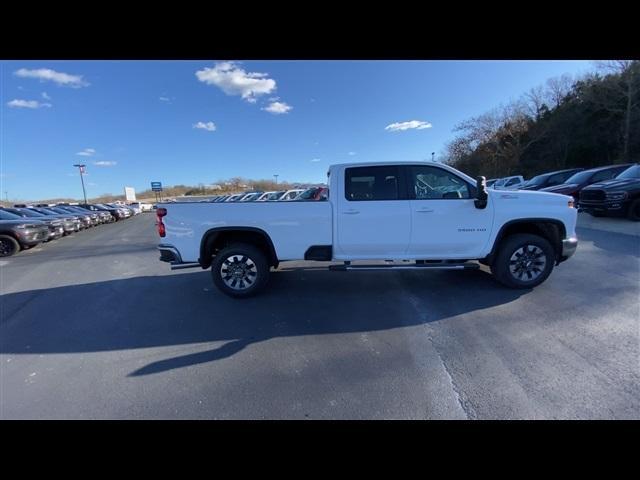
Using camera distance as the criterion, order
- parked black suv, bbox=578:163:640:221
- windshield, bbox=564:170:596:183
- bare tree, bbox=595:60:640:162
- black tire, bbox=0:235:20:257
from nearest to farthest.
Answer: parked black suv, bbox=578:163:640:221
black tire, bbox=0:235:20:257
windshield, bbox=564:170:596:183
bare tree, bbox=595:60:640:162

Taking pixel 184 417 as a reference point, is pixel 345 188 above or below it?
above

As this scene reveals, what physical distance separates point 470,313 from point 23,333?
5.99 m

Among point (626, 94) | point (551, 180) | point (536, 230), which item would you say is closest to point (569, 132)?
point (626, 94)

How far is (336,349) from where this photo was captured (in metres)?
2.90

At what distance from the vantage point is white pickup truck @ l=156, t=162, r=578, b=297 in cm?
419

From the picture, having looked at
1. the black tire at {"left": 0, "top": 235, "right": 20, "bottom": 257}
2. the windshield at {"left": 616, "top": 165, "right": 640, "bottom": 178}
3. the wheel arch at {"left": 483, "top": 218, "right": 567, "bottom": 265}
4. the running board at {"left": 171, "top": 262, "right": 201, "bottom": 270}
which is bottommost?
the black tire at {"left": 0, "top": 235, "right": 20, "bottom": 257}

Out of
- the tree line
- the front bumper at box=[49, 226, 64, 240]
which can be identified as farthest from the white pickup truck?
the tree line

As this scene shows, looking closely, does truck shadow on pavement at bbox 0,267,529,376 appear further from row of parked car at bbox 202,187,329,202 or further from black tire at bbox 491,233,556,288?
row of parked car at bbox 202,187,329,202

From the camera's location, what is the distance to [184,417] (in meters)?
2.05

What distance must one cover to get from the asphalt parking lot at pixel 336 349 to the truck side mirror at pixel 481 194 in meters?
1.37

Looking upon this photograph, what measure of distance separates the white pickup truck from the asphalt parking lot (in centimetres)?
52
